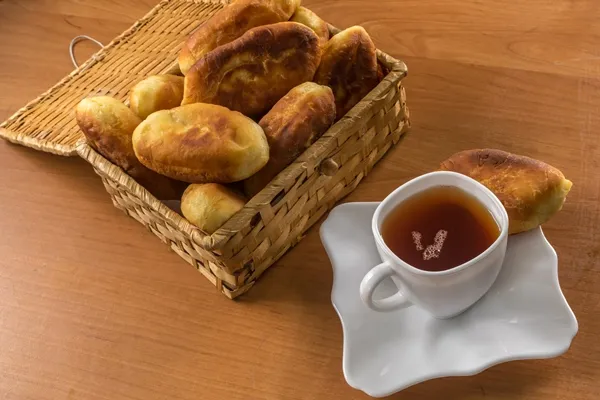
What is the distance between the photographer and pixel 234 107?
0.62 metres

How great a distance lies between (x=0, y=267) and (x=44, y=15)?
0.47 meters

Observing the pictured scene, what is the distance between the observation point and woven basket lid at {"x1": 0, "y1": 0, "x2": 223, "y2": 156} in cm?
79

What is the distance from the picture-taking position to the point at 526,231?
570 mm

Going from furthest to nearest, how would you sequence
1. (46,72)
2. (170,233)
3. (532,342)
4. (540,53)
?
(46,72)
(540,53)
(170,233)
(532,342)

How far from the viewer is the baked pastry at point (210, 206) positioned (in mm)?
558

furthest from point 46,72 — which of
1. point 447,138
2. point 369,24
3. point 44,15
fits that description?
point 447,138

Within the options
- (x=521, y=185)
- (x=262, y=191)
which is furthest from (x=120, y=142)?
(x=521, y=185)

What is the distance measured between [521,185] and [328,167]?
0.17m

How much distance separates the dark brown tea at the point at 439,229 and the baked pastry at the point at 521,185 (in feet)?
0.14

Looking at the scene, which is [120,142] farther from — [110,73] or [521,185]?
[521,185]

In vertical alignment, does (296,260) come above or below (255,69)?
below

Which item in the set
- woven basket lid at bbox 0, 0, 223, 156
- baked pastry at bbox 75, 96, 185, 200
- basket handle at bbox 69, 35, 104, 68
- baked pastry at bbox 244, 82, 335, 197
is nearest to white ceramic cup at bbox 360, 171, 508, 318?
baked pastry at bbox 244, 82, 335, 197

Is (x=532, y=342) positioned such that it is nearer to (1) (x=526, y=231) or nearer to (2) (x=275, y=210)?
(1) (x=526, y=231)

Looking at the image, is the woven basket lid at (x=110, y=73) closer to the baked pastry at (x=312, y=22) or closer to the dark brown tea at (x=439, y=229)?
the baked pastry at (x=312, y=22)
